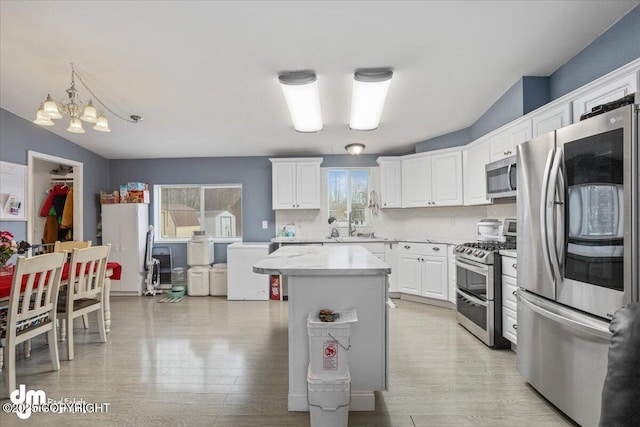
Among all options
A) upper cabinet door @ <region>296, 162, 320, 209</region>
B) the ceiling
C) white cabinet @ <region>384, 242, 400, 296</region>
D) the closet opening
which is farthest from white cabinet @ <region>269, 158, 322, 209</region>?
the closet opening

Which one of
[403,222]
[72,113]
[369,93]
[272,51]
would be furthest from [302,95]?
[403,222]

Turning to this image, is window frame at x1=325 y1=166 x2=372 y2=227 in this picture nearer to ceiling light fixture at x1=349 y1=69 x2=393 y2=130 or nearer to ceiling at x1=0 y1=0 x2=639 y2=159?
ceiling at x1=0 y1=0 x2=639 y2=159

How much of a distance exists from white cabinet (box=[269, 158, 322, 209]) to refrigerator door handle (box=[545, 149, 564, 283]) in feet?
11.6

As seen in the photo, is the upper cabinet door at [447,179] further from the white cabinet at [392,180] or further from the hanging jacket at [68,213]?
the hanging jacket at [68,213]

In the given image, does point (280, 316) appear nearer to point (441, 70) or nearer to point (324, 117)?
point (324, 117)

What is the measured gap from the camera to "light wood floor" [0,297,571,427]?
195 centimetres

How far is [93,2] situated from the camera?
2.00m

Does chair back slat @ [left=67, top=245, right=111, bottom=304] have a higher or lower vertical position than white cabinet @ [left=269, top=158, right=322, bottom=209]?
lower

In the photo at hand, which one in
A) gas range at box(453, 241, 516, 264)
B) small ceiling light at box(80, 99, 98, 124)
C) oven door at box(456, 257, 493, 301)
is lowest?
oven door at box(456, 257, 493, 301)

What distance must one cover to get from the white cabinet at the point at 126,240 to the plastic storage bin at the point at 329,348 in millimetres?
4345

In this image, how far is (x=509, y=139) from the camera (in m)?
3.15

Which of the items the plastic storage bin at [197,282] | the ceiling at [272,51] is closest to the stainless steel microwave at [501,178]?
the ceiling at [272,51]

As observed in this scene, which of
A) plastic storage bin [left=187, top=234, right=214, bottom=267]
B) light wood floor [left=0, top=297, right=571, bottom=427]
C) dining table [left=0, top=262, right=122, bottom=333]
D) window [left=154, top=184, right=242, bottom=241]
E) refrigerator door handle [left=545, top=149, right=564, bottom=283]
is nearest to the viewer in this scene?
refrigerator door handle [left=545, top=149, right=564, bottom=283]

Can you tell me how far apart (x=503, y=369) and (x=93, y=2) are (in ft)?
12.9
